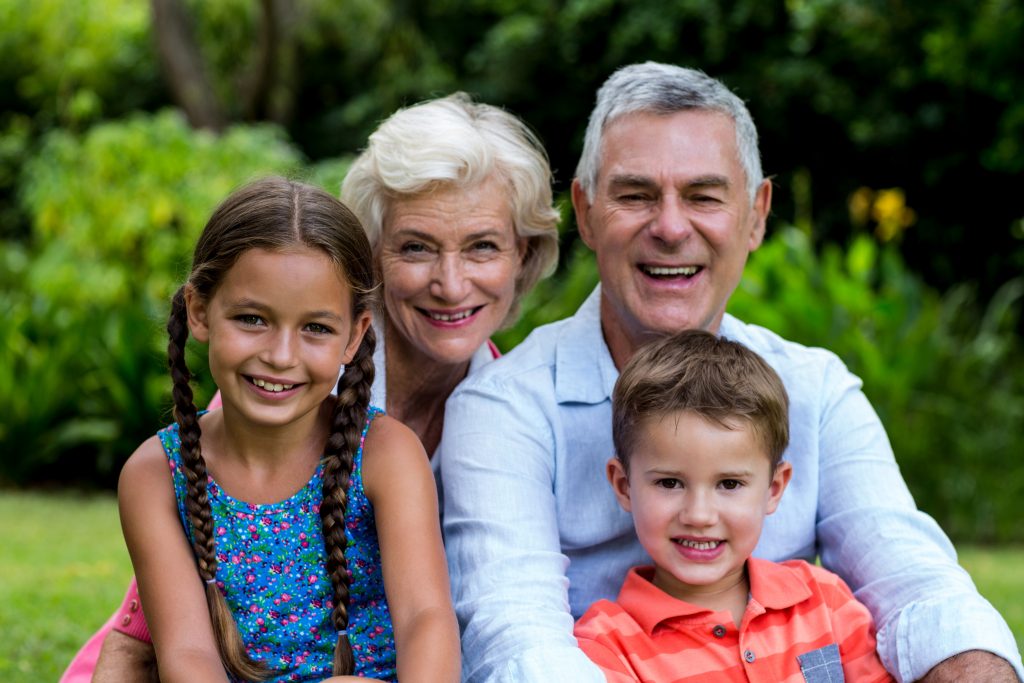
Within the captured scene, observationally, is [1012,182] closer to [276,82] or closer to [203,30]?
[276,82]

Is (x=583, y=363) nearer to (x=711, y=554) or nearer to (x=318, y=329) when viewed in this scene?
(x=711, y=554)

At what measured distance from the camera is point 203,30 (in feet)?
47.9

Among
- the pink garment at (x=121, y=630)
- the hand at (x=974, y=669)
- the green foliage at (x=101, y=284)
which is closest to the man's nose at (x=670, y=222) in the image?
the hand at (x=974, y=669)

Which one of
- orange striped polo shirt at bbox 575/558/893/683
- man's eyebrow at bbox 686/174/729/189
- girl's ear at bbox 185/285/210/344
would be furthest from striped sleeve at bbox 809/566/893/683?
girl's ear at bbox 185/285/210/344

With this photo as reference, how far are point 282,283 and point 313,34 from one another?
12103 millimetres

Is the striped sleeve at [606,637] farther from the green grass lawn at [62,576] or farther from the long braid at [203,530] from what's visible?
the green grass lawn at [62,576]

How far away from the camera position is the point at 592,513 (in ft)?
9.99

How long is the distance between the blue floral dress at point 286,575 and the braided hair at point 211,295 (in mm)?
30

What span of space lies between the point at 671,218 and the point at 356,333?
0.80 meters

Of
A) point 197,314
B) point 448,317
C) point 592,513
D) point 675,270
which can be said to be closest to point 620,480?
point 592,513

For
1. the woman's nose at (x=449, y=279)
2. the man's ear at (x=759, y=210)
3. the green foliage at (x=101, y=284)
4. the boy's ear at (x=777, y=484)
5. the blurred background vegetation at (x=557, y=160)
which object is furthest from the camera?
the green foliage at (x=101, y=284)

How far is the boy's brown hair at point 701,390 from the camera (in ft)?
8.91

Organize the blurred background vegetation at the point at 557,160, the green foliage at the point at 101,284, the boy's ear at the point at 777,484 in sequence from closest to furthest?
A: the boy's ear at the point at 777,484
the blurred background vegetation at the point at 557,160
the green foliage at the point at 101,284

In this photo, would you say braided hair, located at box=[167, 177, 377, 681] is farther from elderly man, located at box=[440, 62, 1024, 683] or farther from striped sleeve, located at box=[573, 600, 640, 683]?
striped sleeve, located at box=[573, 600, 640, 683]
